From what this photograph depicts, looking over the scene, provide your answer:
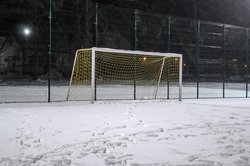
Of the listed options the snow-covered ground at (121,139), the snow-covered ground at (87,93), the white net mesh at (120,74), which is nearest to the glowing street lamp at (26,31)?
the snow-covered ground at (87,93)

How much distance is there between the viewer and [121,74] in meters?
17.6

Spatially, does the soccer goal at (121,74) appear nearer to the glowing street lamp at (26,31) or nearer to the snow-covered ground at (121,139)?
the snow-covered ground at (121,139)

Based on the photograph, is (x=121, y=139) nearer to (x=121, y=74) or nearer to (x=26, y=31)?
(x=121, y=74)

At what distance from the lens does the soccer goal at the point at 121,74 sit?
14.3 meters

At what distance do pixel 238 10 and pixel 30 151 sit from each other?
3397 centimetres

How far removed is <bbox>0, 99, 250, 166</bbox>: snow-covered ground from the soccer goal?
16.1 ft

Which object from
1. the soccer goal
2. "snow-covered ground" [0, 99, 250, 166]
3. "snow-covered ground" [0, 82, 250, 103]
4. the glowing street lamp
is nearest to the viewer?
"snow-covered ground" [0, 99, 250, 166]

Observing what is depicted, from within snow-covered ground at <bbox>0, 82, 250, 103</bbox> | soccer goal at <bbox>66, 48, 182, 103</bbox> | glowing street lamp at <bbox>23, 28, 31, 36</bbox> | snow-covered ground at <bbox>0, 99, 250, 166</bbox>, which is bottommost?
snow-covered ground at <bbox>0, 99, 250, 166</bbox>

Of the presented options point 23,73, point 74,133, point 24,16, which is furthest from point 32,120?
point 24,16

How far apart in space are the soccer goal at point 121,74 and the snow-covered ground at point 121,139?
16.1ft

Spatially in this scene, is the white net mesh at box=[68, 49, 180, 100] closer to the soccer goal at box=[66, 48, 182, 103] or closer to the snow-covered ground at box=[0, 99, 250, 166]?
the soccer goal at box=[66, 48, 182, 103]

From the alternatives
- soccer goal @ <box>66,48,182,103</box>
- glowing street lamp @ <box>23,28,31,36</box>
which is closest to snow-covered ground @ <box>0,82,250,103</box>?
soccer goal @ <box>66,48,182,103</box>

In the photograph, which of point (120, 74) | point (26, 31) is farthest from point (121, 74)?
point (26, 31)

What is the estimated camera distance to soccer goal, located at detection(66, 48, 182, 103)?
14.3 m
